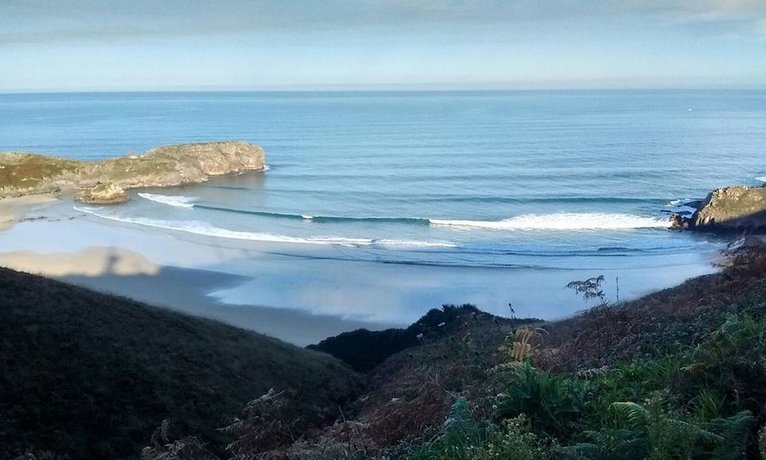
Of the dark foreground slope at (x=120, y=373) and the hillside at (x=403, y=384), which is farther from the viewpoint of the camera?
the dark foreground slope at (x=120, y=373)

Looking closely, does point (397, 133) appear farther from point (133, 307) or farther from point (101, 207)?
point (133, 307)

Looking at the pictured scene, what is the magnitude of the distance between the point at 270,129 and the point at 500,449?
473 feet

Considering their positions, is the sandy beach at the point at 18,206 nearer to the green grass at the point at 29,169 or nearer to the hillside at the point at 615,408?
the green grass at the point at 29,169

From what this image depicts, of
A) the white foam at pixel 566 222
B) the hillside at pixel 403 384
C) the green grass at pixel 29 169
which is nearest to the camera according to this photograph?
the hillside at pixel 403 384

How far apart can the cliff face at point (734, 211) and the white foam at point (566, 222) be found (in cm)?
265

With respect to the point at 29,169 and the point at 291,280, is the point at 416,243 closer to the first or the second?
the point at 291,280

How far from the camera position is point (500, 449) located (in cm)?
429

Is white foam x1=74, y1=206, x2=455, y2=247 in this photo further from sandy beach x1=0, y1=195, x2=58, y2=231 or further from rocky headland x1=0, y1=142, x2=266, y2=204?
rocky headland x1=0, y1=142, x2=266, y2=204

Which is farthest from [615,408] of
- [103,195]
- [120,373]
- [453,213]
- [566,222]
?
[103,195]

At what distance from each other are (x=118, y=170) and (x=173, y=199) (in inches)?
515

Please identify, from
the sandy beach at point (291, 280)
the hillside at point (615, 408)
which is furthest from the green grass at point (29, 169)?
the hillside at point (615, 408)

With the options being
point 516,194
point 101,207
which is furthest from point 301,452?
point 101,207

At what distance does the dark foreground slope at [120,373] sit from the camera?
43.1 feet

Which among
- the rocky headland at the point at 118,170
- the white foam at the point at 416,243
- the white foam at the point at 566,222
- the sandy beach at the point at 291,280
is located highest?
the rocky headland at the point at 118,170
